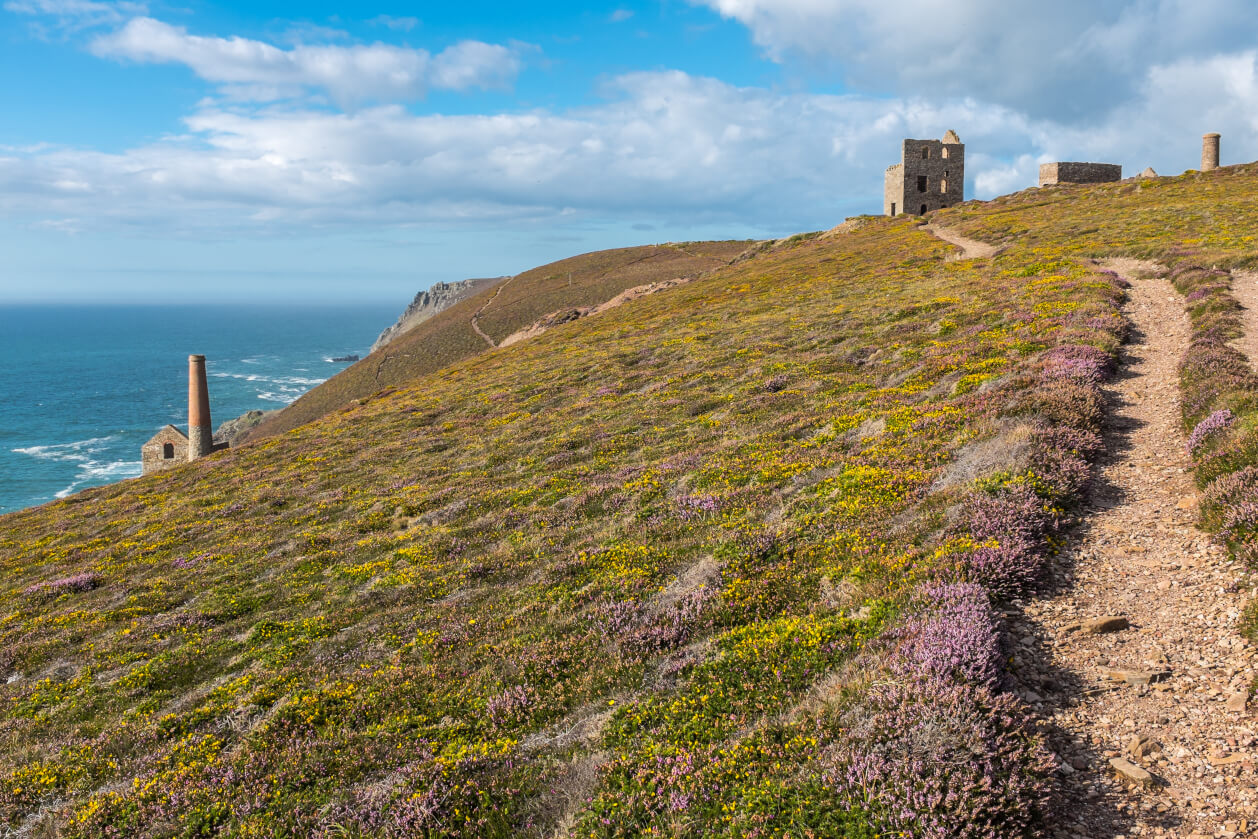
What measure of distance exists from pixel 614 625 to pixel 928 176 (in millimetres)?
107617

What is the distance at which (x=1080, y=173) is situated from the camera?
95.9 m

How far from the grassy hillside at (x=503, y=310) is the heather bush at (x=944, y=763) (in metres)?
75.7

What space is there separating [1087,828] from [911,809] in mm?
1539

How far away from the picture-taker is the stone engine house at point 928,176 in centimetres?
9762

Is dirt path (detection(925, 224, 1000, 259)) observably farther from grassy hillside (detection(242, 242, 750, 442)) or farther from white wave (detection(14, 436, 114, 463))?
white wave (detection(14, 436, 114, 463))

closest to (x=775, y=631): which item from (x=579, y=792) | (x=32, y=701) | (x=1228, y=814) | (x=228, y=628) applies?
(x=579, y=792)

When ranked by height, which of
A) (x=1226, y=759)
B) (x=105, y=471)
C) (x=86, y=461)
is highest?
(x=1226, y=759)

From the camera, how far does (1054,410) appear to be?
14.1m

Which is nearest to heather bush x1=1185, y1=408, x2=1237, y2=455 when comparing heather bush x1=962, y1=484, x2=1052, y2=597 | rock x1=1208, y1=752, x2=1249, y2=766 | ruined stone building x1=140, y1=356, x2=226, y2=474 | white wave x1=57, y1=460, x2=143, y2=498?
heather bush x1=962, y1=484, x2=1052, y2=597

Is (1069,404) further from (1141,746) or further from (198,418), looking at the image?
(198,418)

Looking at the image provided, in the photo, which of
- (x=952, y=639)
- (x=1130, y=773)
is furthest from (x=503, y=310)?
(x=1130, y=773)

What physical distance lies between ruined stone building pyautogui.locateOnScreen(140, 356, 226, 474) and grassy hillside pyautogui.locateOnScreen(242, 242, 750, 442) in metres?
13.6

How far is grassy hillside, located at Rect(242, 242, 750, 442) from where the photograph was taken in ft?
325

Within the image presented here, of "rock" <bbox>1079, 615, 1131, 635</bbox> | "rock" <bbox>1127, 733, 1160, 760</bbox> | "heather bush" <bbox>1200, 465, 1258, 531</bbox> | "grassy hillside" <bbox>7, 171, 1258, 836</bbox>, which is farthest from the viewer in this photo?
"heather bush" <bbox>1200, 465, 1258, 531</bbox>
